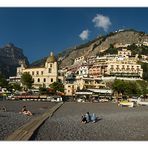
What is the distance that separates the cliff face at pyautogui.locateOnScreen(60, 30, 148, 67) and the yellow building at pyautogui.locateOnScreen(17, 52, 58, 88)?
4006 cm

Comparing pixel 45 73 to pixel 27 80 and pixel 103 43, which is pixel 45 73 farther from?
pixel 103 43

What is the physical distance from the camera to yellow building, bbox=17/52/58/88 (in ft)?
280

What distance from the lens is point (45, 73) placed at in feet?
290

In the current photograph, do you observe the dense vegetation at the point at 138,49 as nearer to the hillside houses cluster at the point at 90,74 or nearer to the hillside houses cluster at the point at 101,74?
the hillside houses cluster at the point at 101,74

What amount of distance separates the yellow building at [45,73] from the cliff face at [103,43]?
4006 cm

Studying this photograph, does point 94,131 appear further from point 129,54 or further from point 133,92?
point 129,54

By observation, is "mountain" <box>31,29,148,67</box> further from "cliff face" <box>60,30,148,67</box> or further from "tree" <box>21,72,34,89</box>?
"tree" <box>21,72,34,89</box>

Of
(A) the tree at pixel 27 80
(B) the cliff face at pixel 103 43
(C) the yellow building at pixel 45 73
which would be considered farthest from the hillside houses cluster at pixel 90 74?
(B) the cliff face at pixel 103 43

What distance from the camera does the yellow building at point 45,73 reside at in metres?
85.4

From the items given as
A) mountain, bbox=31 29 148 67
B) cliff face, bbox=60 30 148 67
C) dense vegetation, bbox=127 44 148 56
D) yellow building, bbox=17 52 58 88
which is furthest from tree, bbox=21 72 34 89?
cliff face, bbox=60 30 148 67
